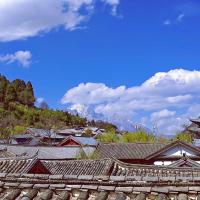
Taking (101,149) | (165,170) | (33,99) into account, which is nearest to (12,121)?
(33,99)

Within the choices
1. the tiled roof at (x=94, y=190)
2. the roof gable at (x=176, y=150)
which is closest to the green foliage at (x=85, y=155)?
the roof gable at (x=176, y=150)

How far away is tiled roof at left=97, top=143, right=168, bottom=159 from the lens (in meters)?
42.5

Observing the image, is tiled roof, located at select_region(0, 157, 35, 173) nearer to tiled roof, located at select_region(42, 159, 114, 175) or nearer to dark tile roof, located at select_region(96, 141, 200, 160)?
tiled roof, located at select_region(42, 159, 114, 175)

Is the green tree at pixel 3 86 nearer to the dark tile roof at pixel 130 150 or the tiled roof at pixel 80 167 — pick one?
the dark tile roof at pixel 130 150

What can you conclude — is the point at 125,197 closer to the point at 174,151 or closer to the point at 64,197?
the point at 64,197

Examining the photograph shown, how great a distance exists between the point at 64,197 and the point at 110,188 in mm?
623

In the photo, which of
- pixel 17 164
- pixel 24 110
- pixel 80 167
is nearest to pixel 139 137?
pixel 80 167

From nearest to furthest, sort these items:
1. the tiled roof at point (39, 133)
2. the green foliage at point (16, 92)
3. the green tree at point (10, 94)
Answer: the tiled roof at point (39, 133)
the green foliage at point (16, 92)
the green tree at point (10, 94)

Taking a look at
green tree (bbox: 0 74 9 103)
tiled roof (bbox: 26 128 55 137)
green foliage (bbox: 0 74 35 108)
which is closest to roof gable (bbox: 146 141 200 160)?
tiled roof (bbox: 26 128 55 137)

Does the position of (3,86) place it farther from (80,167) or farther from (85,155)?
(80,167)

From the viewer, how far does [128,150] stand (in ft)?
143

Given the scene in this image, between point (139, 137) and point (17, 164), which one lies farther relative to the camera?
point (139, 137)

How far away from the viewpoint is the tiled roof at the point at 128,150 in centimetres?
4253

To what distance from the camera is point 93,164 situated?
86.3ft
